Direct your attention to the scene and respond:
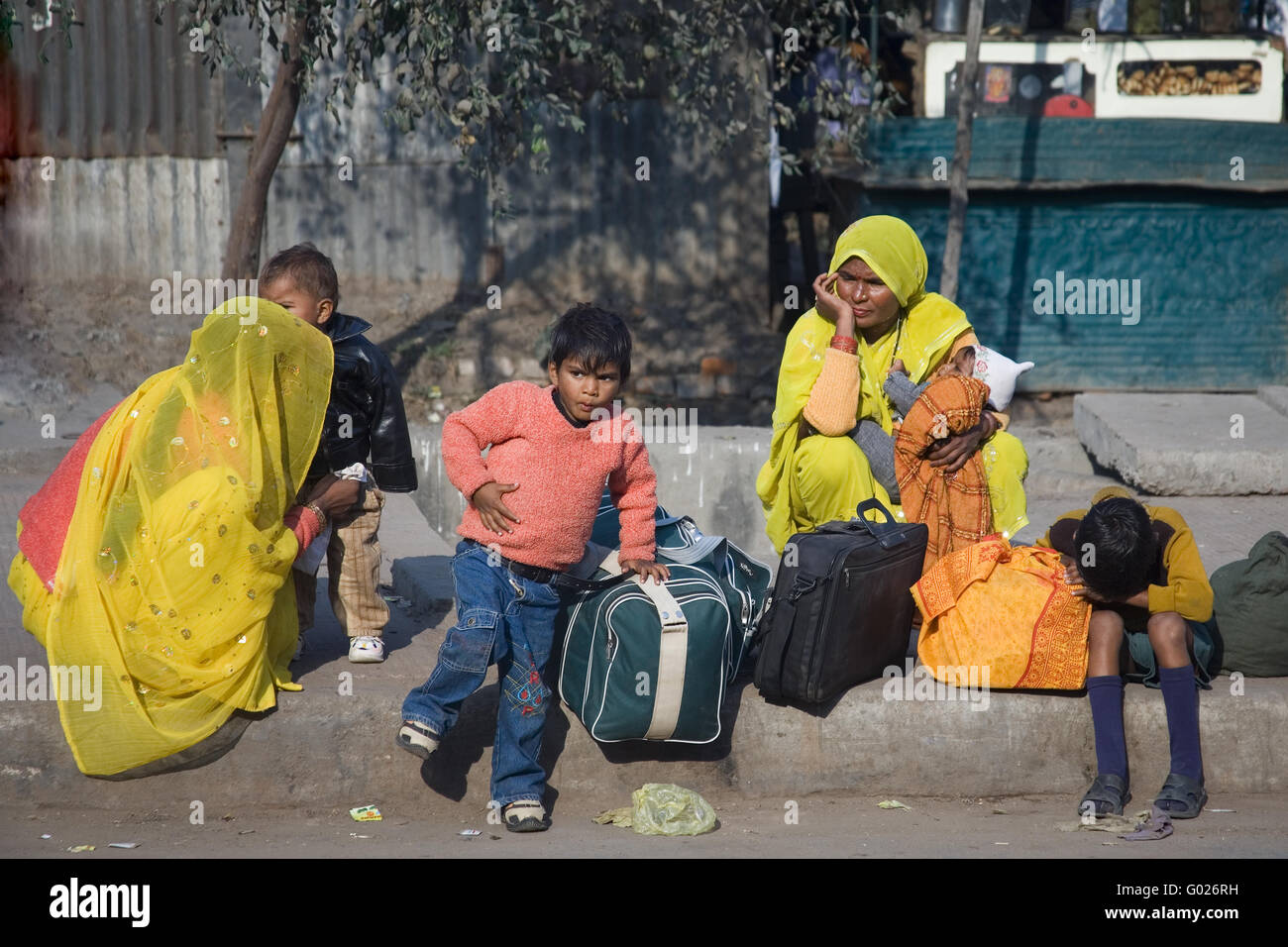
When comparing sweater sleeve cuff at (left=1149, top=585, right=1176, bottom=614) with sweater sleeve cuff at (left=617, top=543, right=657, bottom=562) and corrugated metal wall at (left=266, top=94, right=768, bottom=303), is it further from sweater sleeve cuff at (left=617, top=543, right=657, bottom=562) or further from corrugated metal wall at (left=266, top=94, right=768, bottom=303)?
corrugated metal wall at (left=266, top=94, right=768, bottom=303)

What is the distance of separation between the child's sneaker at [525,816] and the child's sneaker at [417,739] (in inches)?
10.7

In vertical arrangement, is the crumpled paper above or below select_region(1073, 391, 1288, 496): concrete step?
below

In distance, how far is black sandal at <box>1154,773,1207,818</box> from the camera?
3.61 metres

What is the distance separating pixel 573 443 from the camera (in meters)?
3.54

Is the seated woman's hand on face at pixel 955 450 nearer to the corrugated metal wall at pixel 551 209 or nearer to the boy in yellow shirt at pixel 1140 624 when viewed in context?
the boy in yellow shirt at pixel 1140 624

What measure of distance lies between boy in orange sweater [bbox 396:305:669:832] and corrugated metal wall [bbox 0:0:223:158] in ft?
21.5

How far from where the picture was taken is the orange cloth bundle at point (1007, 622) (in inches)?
149

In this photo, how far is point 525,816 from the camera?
11.4ft

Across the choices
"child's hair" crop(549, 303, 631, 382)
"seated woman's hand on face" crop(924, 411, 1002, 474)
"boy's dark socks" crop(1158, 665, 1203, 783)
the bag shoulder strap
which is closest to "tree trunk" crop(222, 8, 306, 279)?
"child's hair" crop(549, 303, 631, 382)

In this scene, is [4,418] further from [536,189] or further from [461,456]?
[461,456]

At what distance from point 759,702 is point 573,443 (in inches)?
36.7

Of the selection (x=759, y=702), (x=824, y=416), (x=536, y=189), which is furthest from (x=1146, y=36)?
(x=759, y=702)

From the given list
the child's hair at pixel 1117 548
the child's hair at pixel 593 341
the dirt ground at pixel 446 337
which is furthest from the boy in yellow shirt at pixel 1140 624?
the dirt ground at pixel 446 337

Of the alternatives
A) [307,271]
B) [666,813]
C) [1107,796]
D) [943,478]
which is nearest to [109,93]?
[307,271]
